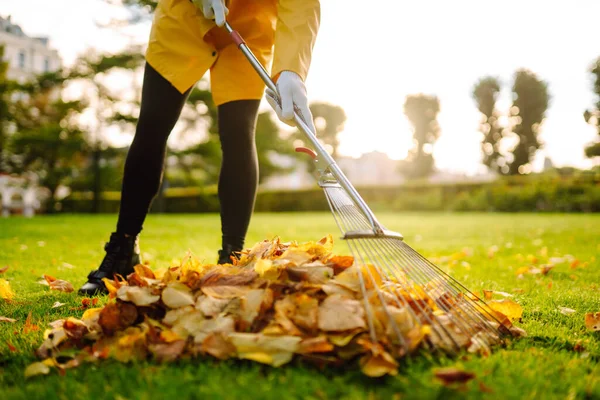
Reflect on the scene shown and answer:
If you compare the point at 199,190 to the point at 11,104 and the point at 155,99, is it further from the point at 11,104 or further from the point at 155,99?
the point at 155,99

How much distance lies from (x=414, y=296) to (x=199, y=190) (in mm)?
19187

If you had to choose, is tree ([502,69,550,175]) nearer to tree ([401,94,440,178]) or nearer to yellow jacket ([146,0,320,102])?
tree ([401,94,440,178])

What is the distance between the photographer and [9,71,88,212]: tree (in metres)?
18.8

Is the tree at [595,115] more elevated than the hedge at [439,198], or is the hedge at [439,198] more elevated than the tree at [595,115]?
the tree at [595,115]

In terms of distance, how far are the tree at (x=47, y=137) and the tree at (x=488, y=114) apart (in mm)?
29020

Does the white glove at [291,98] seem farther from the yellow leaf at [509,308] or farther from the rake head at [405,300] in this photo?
the yellow leaf at [509,308]

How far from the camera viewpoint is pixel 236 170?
7.82 feet

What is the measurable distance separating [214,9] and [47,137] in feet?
62.0

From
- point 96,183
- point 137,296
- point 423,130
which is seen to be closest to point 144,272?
point 137,296

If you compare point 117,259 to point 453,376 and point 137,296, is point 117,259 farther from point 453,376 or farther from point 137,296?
point 453,376

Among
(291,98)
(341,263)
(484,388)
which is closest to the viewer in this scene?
(484,388)

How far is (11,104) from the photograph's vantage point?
872 inches

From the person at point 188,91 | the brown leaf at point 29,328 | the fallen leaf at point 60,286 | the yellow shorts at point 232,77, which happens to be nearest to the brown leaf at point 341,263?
the person at point 188,91

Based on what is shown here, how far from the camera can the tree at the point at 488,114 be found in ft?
124
